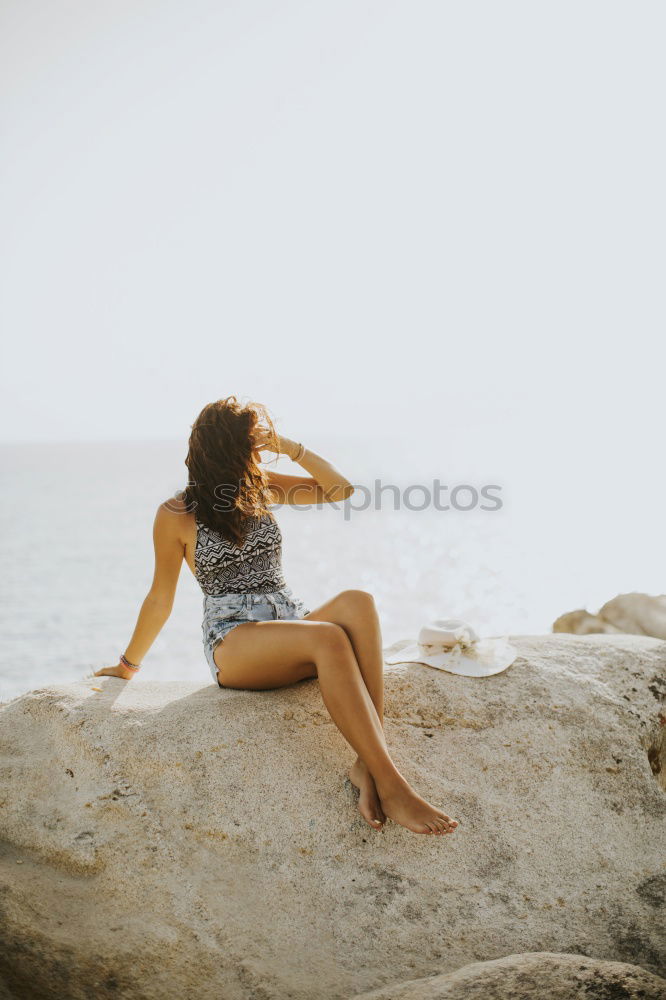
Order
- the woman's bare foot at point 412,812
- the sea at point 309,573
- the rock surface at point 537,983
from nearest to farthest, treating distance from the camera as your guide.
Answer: the rock surface at point 537,983 → the woman's bare foot at point 412,812 → the sea at point 309,573

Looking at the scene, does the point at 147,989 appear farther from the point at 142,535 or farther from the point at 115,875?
the point at 142,535

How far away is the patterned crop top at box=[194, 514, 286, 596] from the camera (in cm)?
391

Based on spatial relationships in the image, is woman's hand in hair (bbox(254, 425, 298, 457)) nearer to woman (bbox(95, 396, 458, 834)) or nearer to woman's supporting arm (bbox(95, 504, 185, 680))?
woman (bbox(95, 396, 458, 834))

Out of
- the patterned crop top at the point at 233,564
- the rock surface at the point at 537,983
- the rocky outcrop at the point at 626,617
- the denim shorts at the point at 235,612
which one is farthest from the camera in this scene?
the rocky outcrop at the point at 626,617

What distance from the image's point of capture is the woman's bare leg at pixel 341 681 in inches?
125

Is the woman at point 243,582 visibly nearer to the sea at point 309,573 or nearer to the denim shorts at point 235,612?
the denim shorts at point 235,612

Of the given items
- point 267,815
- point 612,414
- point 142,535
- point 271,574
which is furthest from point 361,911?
point 612,414

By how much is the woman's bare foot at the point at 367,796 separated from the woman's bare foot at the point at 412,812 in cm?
3

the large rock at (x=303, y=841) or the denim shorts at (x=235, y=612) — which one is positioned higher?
the denim shorts at (x=235, y=612)

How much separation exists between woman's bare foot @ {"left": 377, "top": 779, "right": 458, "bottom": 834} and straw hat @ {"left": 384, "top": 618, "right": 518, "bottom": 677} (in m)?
0.90

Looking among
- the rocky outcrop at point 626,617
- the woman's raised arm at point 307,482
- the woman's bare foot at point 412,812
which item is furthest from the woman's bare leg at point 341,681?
the rocky outcrop at point 626,617

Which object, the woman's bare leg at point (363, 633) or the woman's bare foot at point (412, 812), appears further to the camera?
the woman's bare leg at point (363, 633)

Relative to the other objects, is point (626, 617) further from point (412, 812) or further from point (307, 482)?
point (412, 812)

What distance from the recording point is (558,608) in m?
21.8
